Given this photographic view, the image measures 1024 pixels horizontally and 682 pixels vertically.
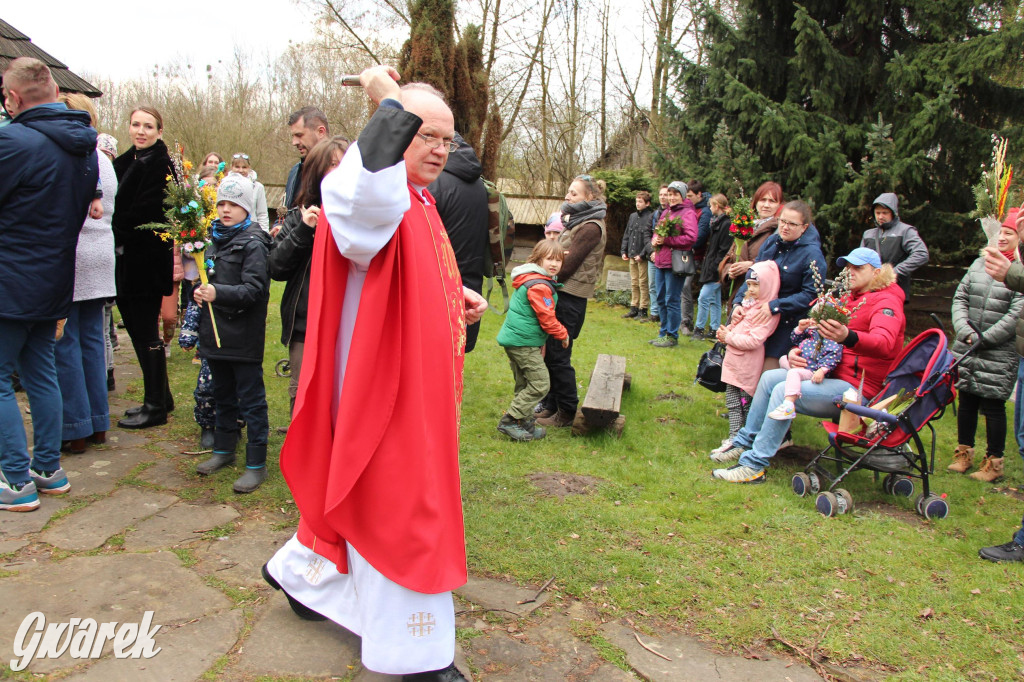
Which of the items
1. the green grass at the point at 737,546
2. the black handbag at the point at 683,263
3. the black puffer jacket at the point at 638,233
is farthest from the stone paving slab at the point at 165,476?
the black puffer jacket at the point at 638,233

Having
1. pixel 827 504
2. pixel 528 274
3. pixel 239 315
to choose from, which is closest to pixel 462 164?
pixel 528 274

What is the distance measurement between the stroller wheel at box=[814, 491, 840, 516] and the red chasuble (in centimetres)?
276

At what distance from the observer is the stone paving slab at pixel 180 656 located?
2542 mm

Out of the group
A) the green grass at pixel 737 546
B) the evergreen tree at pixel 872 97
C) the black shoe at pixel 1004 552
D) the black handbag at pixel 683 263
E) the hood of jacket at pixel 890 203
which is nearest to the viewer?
the green grass at pixel 737 546

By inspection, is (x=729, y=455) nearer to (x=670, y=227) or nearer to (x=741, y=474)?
(x=741, y=474)

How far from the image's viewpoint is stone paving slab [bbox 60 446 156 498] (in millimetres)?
4207

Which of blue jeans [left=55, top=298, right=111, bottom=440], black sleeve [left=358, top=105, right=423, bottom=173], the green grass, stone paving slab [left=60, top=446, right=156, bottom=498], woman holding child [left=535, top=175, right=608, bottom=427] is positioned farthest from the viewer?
woman holding child [left=535, top=175, right=608, bottom=427]

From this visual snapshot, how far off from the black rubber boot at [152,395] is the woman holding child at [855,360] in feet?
13.4

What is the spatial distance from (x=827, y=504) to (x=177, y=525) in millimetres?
3722

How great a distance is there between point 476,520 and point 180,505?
1.67 metres

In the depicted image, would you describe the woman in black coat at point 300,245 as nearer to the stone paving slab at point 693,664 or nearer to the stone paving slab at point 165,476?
the stone paving slab at point 165,476

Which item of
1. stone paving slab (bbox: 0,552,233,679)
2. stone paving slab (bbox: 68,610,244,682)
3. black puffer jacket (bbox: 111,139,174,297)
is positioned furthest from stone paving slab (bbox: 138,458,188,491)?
stone paving slab (bbox: 68,610,244,682)

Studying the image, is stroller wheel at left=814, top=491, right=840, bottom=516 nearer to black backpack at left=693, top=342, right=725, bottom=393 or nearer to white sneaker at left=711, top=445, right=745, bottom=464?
white sneaker at left=711, top=445, right=745, bottom=464

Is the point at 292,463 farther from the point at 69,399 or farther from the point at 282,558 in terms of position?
the point at 69,399
